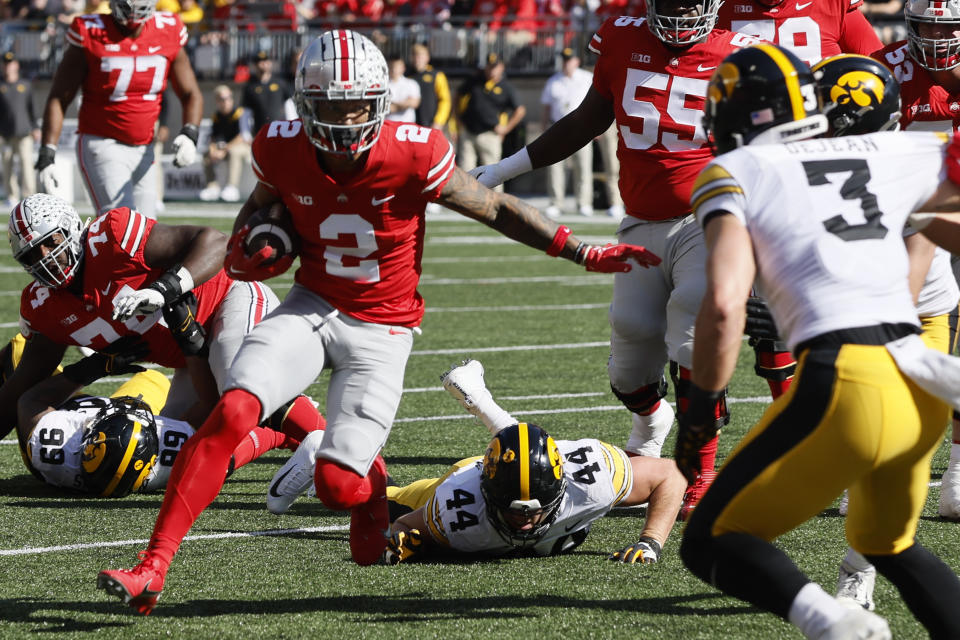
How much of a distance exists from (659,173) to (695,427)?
80.8 inches

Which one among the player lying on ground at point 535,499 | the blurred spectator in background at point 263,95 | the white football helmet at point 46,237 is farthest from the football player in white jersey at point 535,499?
the blurred spectator in background at point 263,95

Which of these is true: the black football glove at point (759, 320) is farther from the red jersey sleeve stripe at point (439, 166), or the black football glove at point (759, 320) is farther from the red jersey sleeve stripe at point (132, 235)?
the red jersey sleeve stripe at point (132, 235)

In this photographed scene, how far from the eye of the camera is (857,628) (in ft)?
8.83

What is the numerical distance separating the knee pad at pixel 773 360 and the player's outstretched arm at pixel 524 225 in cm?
131

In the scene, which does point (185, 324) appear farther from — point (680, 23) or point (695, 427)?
point (695, 427)

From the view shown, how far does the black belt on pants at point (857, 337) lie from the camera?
9.45ft

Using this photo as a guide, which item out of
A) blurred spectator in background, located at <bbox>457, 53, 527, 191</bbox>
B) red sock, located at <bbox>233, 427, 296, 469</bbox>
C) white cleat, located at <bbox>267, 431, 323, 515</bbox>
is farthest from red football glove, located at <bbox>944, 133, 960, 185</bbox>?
blurred spectator in background, located at <bbox>457, 53, 527, 191</bbox>

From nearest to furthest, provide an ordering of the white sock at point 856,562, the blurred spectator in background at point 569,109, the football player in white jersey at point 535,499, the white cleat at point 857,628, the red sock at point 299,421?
the white cleat at point 857,628 → the white sock at point 856,562 → the football player in white jersey at point 535,499 → the red sock at point 299,421 → the blurred spectator in background at point 569,109

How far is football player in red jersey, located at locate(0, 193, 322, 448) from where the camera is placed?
17.1 ft

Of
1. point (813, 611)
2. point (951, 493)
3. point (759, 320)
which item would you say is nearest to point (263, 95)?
point (759, 320)

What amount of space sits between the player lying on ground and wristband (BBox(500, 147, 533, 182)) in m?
1.11

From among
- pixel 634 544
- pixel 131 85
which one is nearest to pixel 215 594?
pixel 634 544

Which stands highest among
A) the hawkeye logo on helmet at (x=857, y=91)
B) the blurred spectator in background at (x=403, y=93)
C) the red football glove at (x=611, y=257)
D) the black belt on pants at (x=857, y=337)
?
the hawkeye logo on helmet at (x=857, y=91)

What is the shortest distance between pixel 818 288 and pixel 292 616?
175cm
